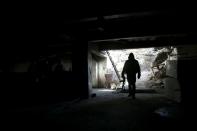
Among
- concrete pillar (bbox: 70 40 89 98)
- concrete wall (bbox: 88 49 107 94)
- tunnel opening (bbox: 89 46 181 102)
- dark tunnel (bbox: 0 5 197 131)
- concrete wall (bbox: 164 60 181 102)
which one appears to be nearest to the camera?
dark tunnel (bbox: 0 5 197 131)

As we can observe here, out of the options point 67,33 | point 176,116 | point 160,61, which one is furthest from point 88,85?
point 160,61

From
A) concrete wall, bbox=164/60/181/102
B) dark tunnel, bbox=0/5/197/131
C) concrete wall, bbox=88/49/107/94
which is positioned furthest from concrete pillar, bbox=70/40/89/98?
concrete wall, bbox=88/49/107/94

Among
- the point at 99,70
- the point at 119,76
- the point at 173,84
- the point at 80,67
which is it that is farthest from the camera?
the point at 119,76

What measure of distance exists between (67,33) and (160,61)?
14.4 m

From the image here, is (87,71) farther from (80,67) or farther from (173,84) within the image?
(173,84)

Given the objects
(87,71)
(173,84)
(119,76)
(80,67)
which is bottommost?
(173,84)

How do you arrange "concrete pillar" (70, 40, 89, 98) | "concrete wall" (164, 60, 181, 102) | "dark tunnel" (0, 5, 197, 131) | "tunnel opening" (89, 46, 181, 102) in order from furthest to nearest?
"tunnel opening" (89, 46, 181, 102) → "concrete pillar" (70, 40, 89, 98) → "concrete wall" (164, 60, 181, 102) → "dark tunnel" (0, 5, 197, 131)

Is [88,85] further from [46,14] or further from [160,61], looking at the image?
[160,61]

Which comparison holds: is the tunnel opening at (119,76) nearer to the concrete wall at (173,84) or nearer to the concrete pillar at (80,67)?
the concrete wall at (173,84)

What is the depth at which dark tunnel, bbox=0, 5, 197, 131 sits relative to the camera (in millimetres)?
5191

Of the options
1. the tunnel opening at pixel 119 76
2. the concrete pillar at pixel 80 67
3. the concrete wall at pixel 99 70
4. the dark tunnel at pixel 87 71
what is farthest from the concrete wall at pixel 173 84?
the concrete wall at pixel 99 70

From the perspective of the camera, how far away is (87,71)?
396 inches

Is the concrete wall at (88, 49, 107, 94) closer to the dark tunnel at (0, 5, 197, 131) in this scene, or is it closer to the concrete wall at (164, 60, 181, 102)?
the dark tunnel at (0, 5, 197, 131)

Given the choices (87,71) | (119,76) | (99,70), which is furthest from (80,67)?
(119,76)
